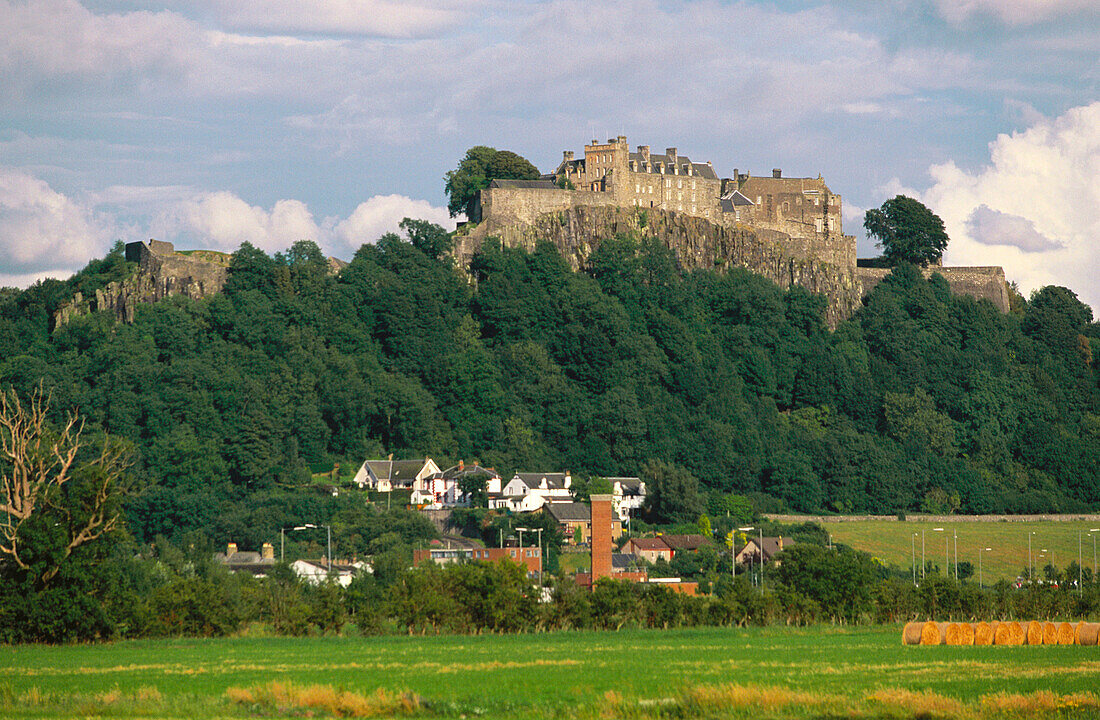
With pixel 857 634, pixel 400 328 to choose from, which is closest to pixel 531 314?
pixel 400 328

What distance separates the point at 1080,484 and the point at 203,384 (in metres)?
59.0

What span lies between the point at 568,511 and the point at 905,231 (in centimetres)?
4356

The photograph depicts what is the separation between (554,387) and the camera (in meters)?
96.0

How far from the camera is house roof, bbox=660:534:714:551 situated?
8025 centimetres

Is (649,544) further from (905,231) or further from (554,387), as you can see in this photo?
(905,231)

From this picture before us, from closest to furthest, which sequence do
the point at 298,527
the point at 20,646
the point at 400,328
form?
1. the point at 20,646
2. the point at 298,527
3. the point at 400,328

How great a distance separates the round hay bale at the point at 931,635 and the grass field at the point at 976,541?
1566 inches

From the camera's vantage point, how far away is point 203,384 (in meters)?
86.4

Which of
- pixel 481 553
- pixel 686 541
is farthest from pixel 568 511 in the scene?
pixel 481 553

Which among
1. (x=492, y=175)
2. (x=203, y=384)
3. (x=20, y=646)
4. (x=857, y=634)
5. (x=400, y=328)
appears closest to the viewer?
(x=20, y=646)

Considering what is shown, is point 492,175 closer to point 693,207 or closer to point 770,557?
point 693,207

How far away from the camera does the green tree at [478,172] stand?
348 feet

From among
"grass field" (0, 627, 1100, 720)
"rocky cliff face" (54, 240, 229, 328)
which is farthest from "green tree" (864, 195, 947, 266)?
"grass field" (0, 627, 1100, 720)

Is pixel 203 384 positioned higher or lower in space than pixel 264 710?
higher
